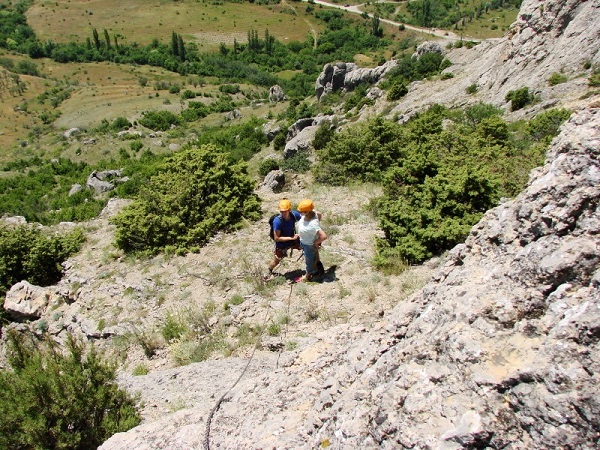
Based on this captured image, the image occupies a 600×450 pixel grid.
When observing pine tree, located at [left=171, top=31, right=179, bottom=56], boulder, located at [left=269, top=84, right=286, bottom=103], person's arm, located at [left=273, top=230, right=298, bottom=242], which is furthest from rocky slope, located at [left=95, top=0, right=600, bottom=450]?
pine tree, located at [left=171, top=31, right=179, bottom=56]

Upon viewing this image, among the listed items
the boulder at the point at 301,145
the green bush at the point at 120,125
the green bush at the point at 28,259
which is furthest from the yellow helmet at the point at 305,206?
the green bush at the point at 120,125

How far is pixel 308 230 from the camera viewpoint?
22.8 feet

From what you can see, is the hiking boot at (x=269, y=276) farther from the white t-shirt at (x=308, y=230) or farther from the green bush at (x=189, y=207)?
the green bush at (x=189, y=207)

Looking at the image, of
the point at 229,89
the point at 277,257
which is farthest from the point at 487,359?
the point at 229,89

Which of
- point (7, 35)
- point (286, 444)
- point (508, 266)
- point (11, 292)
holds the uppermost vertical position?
point (508, 266)

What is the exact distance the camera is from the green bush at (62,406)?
15.0 ft

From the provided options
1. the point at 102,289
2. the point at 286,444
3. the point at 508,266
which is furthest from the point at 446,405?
the point at 102,289

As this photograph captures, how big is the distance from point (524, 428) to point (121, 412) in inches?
182

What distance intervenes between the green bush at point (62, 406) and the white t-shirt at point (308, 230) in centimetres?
337

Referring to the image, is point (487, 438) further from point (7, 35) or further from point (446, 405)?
point (7, 35)

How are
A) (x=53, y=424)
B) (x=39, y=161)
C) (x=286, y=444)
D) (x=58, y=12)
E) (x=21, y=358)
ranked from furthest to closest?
(x=58, y=12) < (x=39, y=161) < (x=21, y=358) < (x=53, y=424) < (x=286, y=444)

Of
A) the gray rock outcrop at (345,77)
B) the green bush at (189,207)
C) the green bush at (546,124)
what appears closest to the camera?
the green bush at (189,207)

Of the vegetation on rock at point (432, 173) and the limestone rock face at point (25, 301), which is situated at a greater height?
the vegetation on rock at point (432, 173)

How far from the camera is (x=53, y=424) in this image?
4.78 m
